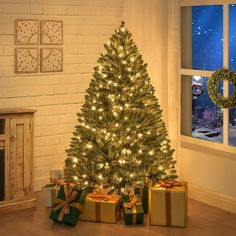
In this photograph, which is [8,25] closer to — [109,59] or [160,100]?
[109,59]

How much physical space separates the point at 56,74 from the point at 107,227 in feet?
5.85

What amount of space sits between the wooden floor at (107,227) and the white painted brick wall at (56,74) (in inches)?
35.8

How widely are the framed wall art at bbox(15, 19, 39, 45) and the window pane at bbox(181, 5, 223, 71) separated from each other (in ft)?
4.76

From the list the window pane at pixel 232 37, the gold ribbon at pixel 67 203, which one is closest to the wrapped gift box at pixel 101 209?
the gold ribbon at pixel 67 203

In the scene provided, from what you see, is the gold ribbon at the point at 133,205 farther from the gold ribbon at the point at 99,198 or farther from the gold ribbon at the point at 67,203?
the gold ribbon at the point at 67,203

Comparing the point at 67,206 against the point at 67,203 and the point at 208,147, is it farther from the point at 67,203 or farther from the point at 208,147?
the point at 208,147

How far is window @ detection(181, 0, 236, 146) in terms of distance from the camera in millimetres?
5148

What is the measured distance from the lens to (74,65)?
19.0ft

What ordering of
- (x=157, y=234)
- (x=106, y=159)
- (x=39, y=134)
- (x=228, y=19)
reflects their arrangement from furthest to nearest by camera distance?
1. (x=39, y=134)
2. (x=228, y=19)
3. (x=106, y=159)
4. (x=157, y=234)

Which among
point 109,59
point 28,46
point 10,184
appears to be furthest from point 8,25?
point 10,184

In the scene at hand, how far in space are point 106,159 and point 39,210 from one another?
82 cm

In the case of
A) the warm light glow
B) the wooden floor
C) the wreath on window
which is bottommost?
the wooden floor

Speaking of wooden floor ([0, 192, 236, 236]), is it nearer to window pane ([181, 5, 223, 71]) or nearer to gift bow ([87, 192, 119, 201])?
gift bow ([87, 192, 119, 201])

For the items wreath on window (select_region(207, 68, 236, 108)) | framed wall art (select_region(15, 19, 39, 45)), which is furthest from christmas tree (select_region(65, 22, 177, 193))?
framed wall art (select_region(15, 19, 39, 45))
